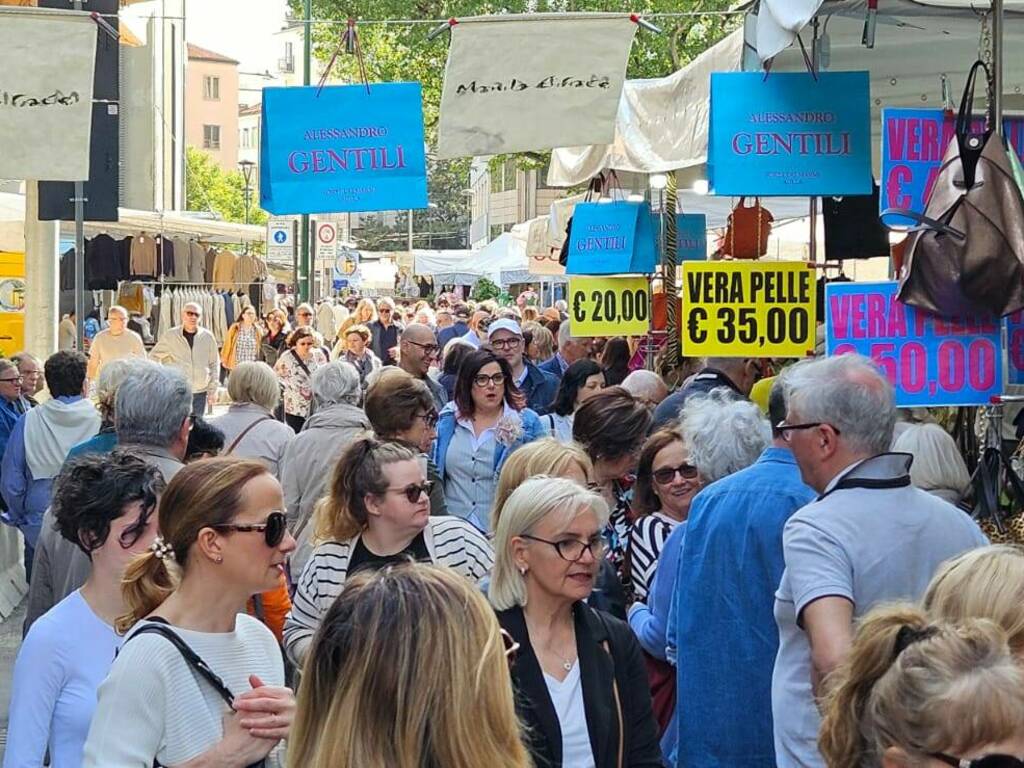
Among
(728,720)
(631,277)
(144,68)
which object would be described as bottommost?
(728,720)

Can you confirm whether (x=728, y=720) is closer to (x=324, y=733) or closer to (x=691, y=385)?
(x=324, y=733)

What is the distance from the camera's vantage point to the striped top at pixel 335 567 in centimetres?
552

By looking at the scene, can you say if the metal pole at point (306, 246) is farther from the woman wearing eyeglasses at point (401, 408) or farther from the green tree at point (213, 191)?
the green tree at point (213, 191)

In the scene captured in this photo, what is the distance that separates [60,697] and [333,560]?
166cm

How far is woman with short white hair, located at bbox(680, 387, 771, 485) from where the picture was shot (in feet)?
18.5

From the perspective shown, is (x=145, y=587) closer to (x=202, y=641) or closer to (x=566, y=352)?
(x=202, y=641)

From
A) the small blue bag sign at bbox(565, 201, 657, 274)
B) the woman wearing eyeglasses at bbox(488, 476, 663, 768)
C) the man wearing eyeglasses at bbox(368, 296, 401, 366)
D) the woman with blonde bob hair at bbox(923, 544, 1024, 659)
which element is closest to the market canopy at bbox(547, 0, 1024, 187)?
the small blue bag sign at bbox(565, 201, 657, 274)

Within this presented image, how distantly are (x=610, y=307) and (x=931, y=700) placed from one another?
9.87 metres

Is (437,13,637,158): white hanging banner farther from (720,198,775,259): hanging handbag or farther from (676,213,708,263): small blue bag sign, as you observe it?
(676,213,708,263): small blue bag sign

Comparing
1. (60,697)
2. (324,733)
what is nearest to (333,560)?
(60,697)

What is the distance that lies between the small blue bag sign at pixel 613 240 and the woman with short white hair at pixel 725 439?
21.4 feet

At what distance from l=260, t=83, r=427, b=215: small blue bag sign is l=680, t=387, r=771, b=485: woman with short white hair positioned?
15.5 ft

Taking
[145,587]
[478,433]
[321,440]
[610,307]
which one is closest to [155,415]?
[321,440]

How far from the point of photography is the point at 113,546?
4.44m
